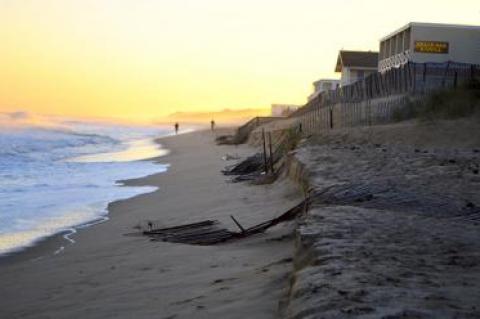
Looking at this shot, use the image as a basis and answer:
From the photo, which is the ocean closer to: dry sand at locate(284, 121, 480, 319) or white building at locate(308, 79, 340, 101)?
dry sand at locate(284, 121, 480, 319)

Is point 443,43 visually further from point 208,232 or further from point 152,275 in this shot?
point 152,275

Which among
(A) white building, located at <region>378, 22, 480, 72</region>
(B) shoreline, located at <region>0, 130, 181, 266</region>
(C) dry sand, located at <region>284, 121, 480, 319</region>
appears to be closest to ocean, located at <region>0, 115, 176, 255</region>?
(B) shoreline, located at <region>0, 130, 181, 266</region>

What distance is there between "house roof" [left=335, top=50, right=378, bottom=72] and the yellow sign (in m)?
16.6

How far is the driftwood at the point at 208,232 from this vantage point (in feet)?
30.9

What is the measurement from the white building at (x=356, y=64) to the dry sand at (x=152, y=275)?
48.3 meters

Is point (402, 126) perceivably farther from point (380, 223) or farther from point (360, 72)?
point (360, 72)

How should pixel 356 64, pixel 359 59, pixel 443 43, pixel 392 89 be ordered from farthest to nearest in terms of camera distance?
pixel 359 59 → pixel 356 64 → pixel 443 43 → pixel 392 89

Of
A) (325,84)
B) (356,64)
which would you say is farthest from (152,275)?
(325,84)

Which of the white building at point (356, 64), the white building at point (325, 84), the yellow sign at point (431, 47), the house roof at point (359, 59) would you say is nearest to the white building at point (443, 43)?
the yellow sign at point (431, 47)

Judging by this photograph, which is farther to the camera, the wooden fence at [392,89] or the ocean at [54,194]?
the wooden fence at [392,89]

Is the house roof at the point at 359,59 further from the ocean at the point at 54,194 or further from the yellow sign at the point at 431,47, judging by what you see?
the ocean at the point at 54,194

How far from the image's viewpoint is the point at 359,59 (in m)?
60.6

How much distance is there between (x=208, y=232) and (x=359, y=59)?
52.6m

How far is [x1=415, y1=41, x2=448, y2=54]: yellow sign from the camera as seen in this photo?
43.0 metres
